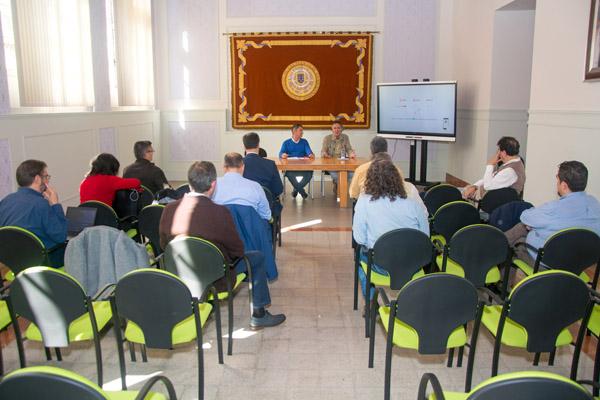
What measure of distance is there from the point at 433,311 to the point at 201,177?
156 cm

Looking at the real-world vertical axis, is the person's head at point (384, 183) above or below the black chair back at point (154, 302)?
above

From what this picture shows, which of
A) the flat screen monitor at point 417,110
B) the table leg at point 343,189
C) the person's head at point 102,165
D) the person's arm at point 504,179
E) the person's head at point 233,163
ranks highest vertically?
the flat screen monitor at point 417,110

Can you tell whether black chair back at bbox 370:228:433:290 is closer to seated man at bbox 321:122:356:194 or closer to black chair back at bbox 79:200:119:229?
black chair back at bbox 79:200:119:229

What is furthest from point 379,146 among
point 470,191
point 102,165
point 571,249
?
point 102,165

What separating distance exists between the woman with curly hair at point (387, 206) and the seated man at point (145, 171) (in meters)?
2.56

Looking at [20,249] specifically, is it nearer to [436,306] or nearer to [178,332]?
[178,332]

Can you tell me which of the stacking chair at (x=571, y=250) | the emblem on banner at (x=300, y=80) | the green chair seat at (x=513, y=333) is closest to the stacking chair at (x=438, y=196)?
the stacking chair at (x=571, y=250)

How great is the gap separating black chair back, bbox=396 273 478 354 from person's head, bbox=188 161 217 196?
140cm

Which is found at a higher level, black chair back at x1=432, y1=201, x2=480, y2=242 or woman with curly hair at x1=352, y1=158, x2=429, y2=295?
woman with curly hair at x1=352, y1=158, x2=429, y2=295

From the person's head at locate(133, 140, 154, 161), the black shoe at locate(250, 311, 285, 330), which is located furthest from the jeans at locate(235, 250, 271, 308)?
the person's head at locate(133, 140, 154, 161)

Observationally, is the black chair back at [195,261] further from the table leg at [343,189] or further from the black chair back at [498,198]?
the table leg at [343,189]

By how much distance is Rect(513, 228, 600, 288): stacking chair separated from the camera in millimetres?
3016

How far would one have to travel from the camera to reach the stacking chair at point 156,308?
2.34m

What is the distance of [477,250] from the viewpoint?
3.24m
